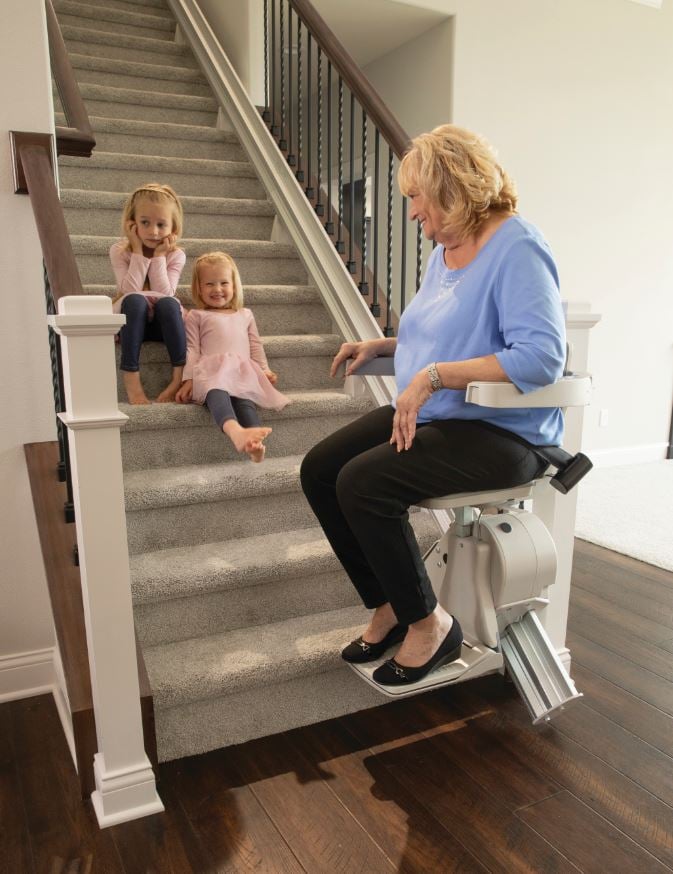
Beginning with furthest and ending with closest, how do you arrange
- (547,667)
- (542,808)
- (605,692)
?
(605,692) < (547,667) < (542,808)

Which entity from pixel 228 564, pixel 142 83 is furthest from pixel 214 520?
pixel 142 83

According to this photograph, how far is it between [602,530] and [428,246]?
195 cm

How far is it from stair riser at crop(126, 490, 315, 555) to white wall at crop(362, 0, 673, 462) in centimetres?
293

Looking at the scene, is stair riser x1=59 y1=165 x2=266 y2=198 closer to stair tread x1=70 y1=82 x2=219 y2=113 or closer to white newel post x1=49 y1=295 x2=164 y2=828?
stair tread x1=70 y1=82 x2=219 y2=113

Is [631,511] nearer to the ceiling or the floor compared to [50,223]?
nearer to the floor

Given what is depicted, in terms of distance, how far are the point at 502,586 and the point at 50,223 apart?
132 centimetres

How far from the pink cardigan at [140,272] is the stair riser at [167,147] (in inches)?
47.0

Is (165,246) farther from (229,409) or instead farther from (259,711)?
(259,711)

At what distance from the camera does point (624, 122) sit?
473cm

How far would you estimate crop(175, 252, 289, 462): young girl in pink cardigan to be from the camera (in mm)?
2365

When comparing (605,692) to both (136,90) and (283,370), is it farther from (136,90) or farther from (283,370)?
(136,90)

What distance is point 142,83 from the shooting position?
4133 mm

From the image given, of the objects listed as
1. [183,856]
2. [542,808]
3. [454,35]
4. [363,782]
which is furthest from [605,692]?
[454,35]

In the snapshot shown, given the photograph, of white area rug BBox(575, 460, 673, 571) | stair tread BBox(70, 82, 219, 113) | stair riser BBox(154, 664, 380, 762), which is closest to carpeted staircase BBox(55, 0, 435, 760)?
stair riser BBox(154, 664, 380, 762)
